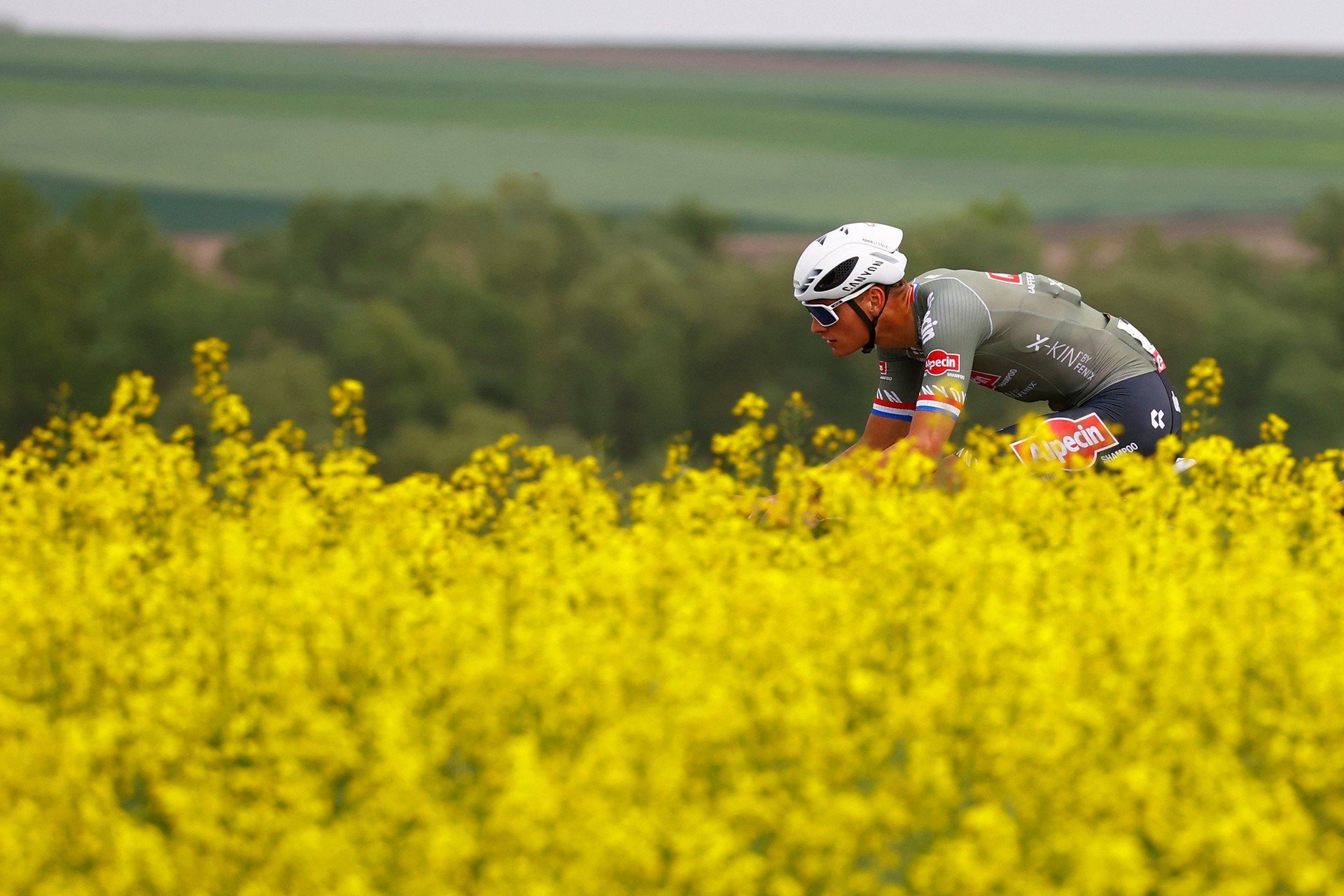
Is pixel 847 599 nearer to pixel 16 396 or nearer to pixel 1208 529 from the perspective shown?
pixel 1208 529

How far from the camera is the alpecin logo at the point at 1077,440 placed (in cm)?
826

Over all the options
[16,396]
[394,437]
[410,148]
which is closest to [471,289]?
[394,437]

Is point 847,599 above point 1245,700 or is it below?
above

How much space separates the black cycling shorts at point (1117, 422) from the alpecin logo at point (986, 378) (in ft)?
0.82

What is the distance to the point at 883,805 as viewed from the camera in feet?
16.0

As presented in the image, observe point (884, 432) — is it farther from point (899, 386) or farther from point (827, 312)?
point (827, 312)

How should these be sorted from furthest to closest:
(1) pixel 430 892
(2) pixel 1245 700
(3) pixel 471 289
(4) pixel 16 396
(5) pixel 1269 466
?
(3) pixel 471 289
(4) pixel 16 396
(5) pixel 1269 466
(2) pixel 1245 700
(1) pixel 430 892

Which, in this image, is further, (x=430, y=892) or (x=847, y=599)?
(x=847, y=599)

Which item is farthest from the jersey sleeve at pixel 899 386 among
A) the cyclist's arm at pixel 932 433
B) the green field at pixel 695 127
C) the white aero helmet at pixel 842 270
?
the green field at pixel 695 127

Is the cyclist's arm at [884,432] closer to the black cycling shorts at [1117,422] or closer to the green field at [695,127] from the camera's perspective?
the black cycling shorts at [1117,422]

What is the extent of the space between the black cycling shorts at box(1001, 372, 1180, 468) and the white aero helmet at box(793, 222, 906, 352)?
102cm

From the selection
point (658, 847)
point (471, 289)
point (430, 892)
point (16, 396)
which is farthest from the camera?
point (471, 289)

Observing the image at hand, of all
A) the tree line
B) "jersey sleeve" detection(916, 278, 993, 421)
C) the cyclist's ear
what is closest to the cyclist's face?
the cyclist's ear

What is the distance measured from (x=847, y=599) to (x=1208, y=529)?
71.7 inches
